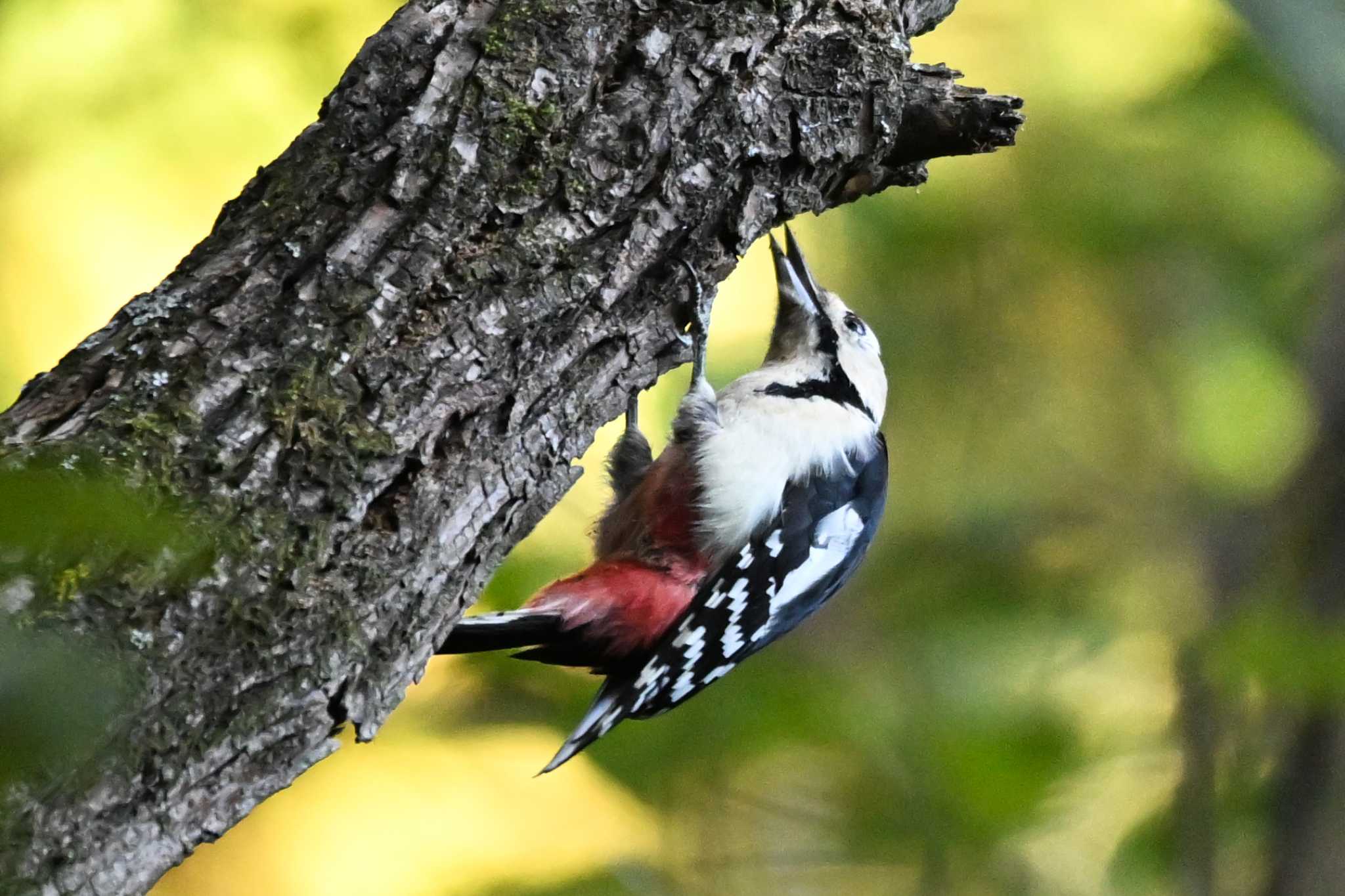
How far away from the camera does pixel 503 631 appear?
2.49 m

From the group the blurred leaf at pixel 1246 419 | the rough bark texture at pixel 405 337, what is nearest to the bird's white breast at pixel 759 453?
the rough bark texture at pixel 405 337

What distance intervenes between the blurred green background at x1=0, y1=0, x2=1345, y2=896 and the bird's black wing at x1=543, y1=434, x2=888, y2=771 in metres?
0.38

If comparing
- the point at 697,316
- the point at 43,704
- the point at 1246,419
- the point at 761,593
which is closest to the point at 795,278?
the point at 761,593

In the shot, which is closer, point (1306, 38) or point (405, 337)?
point (1306, 38)

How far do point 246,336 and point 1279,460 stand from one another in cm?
359

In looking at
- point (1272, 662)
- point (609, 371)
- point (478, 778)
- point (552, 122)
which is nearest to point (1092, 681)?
point (1272, 662)

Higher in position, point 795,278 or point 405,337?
point 795,278

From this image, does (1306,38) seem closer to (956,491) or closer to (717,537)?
(717,537)

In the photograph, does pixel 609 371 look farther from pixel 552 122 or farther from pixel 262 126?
pixel 262 126

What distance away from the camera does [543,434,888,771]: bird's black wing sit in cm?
274

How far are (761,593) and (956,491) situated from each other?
187 cm

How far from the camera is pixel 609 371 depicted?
1.99 meters

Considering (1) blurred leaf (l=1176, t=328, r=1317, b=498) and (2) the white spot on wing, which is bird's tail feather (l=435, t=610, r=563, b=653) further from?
(1) blurred leaf (l=1176, t=328, r=1317, b=498)

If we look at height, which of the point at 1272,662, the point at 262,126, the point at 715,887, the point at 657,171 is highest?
the point at 262,126
